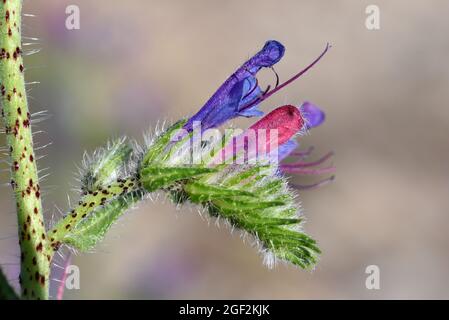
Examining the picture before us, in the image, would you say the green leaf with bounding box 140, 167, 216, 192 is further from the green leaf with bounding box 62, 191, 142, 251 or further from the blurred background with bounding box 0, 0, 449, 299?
the blurred background with bounding box 0, 0, 449, 299

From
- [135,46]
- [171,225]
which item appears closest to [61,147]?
[171,225]

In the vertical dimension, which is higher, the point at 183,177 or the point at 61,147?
the point at 61,147

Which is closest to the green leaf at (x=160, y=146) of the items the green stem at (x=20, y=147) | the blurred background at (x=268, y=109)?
the green stem at (x=20, y=147)

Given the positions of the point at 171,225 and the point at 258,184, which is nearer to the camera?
the point at 258,184

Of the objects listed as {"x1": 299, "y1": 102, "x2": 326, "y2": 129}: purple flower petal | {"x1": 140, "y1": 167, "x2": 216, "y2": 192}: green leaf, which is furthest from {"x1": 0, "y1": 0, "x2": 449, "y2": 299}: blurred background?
{"x1": 140, "y1": 167, "x2": 216, "y2": 192}: green leaf

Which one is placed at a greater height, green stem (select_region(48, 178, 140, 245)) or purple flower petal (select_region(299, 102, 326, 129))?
purple flower petal (select_region(299, 102, 326, 129))
